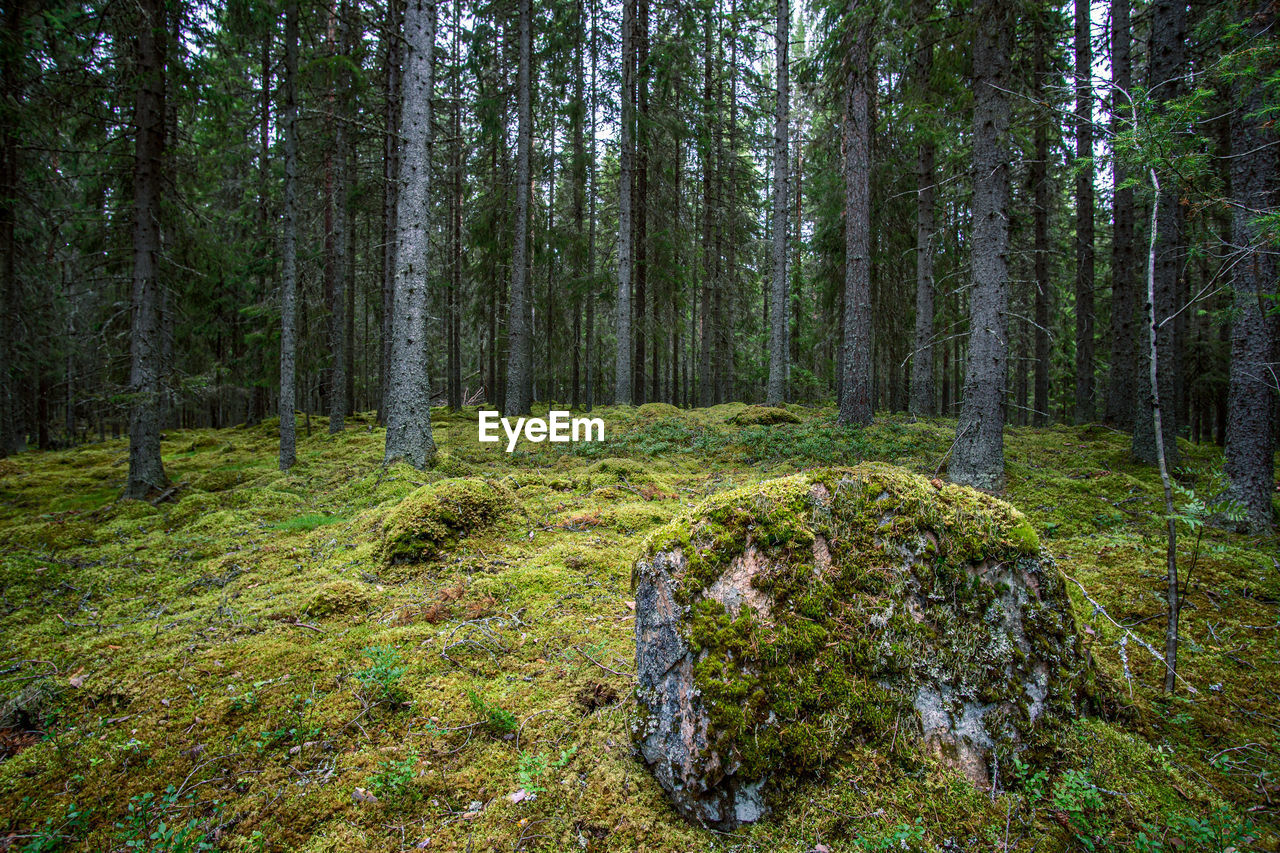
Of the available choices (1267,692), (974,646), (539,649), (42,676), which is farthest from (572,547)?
(1267,692)

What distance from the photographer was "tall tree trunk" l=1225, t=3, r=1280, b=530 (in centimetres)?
498

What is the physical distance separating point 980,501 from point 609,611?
7.94 feet

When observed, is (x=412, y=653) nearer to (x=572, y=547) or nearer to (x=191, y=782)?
(x=191, y=782)

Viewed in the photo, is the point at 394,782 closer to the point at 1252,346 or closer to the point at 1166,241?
the point at 1252,346

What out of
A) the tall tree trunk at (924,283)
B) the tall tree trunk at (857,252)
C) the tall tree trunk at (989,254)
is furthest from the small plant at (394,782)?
the tall tree trunk at (924,283)

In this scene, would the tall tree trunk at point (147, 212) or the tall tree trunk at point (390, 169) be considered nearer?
the tall tree trunk at point (147, 212)

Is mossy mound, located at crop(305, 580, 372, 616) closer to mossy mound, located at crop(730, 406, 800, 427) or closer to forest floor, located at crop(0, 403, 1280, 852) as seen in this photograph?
forest floor, located at crop(0, 403, 1280, 852)

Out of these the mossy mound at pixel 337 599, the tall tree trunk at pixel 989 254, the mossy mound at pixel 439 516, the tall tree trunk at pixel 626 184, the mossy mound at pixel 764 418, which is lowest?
the mossy mound at pixel 337 599

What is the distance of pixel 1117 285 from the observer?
32.1 feet

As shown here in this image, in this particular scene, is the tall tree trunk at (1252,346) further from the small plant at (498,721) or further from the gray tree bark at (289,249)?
the gray tree bark at (289,249)

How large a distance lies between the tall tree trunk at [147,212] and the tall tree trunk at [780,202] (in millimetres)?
12191

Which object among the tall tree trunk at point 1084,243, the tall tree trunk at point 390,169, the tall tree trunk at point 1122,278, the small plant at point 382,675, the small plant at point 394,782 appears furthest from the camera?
the tall tree trunk at point 390,169

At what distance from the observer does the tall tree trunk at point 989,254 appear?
19.3ft

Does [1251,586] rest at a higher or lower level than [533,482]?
lower
